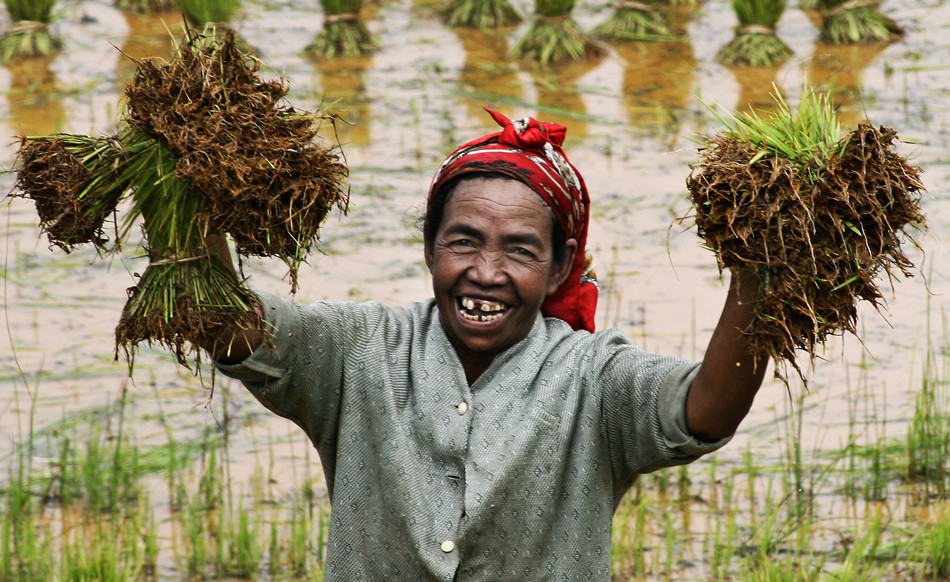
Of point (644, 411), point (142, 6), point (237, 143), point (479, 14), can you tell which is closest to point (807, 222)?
point (644, 411)

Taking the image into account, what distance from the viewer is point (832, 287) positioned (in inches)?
76.3

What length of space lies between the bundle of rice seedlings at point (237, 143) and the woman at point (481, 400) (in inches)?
9.2

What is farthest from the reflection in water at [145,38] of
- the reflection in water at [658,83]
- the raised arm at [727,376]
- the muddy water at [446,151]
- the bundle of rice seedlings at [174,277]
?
the raised arm at [727,376]

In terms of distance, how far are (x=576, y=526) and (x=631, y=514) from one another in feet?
6.29

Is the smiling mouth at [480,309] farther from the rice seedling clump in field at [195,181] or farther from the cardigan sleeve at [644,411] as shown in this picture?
the rice seedling clump in field at [195,181]

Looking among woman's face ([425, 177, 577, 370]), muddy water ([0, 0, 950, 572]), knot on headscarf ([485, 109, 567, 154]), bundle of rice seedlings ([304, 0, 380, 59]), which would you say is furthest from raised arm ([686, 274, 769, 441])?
bundle of rice seedlings ([304, 0, 380, 59])

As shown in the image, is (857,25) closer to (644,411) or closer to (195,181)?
(644,411)

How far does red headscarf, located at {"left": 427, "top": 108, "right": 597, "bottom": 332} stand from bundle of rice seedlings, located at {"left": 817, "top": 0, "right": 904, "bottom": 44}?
639cm

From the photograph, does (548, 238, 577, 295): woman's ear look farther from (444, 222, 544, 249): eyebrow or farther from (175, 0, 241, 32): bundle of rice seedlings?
(175, 0, 241, 32): bundle of rice seedlings

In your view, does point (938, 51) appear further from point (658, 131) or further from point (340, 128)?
point (340, 128)

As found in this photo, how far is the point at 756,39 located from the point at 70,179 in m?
6.73

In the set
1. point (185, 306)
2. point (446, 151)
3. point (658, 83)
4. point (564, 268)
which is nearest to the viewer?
point (185, 306)

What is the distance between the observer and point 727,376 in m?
2.08

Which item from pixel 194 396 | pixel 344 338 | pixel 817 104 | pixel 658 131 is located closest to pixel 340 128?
pixel 658 131
